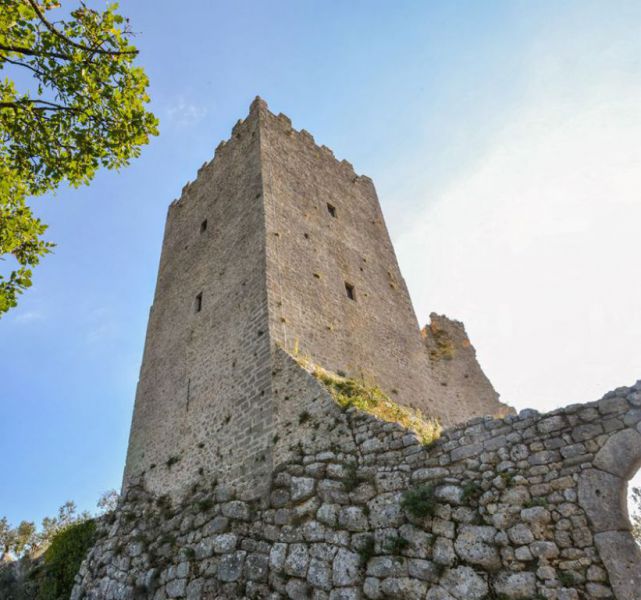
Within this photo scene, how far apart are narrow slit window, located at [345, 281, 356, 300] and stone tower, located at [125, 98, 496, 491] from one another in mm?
46

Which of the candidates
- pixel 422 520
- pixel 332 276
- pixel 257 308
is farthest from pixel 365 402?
pixel 332 276

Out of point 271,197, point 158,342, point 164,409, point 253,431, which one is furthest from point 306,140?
point 253,431

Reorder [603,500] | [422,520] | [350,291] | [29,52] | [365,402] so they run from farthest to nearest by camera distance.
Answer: [350,291] < [365,402] < [29,52] < [422,520] < [603,500]

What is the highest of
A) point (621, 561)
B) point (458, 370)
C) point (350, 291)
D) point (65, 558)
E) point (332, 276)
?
point (332, 276)

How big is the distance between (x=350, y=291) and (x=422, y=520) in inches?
278

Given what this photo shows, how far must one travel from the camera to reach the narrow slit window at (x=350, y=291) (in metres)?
11.7

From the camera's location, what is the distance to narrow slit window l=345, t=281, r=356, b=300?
1172 centimetres

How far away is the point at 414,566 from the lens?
5199 mm

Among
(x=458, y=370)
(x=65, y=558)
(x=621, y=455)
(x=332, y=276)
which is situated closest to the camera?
(x=621, y=455)

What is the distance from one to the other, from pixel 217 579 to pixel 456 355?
1176 cm

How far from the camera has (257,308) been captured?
9430 mm

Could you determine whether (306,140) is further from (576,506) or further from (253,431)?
(576,506)

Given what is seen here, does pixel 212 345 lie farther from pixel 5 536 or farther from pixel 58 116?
pixel 5 536

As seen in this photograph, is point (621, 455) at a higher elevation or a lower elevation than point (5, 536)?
lower
